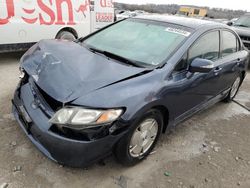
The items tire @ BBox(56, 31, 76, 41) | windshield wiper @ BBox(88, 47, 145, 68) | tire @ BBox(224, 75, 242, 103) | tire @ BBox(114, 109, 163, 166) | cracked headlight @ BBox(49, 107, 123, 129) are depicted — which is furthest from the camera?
tire @ BBox(56, 31, 76, 41)

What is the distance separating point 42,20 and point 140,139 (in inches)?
181

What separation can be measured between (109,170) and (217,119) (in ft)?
7.92

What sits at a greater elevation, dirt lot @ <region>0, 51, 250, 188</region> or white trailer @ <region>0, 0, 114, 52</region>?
white trailer @ <region>0, 0, 114, 52</region>

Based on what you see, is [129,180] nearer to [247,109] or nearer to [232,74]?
[232,74]

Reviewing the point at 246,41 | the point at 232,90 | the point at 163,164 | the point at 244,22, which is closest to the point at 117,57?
the point at 163,164

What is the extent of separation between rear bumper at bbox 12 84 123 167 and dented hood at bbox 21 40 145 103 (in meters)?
0.30

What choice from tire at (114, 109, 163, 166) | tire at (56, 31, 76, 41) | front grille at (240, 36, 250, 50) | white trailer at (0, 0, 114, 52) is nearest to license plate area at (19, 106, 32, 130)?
tire at (114, 109, 163, 166)

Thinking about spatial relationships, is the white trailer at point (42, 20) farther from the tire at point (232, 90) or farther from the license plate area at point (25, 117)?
the tire at point (232, 90)

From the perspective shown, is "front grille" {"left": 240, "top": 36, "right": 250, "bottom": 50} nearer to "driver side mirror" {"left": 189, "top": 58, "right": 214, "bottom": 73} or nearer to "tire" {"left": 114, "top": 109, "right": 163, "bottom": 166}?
"driver side mirror" {"left": 189, "top": 58, "right": 214, "bottom": 73}

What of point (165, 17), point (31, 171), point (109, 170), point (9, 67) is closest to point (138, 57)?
point (165, 17)

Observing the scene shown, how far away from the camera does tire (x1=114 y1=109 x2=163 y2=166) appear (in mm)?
2619

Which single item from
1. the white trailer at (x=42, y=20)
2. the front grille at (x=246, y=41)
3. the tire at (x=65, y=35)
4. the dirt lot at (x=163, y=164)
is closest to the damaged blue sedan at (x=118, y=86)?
the dirt lot at (x=163, y=164)

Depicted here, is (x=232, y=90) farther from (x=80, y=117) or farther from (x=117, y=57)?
(x=80, y=117)

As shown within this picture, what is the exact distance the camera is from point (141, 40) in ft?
11.3
